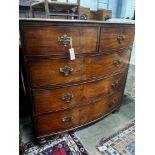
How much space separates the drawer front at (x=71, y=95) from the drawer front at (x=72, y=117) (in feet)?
0.24

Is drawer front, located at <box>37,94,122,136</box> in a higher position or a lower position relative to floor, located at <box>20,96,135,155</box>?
higher

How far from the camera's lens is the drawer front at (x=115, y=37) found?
1.18 m

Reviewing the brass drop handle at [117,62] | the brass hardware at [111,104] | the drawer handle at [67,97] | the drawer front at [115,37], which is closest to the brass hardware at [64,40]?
the drawer front at [115,37]

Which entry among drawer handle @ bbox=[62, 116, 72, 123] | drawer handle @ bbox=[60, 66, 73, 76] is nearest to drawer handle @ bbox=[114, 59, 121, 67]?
drawer handle @ bbox=[60, 66, 73, 76]

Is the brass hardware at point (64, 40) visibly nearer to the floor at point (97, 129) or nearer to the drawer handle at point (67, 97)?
the drawer handle at point (67, 97)

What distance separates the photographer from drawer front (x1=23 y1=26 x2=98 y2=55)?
3.05 feet

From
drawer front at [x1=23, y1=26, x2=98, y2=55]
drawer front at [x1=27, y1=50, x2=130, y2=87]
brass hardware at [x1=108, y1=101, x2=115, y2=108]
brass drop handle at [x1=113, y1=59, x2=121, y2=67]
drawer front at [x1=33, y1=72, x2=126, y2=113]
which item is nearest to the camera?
drawer front at [x1=23, y1=26, x2=98, y2=55]

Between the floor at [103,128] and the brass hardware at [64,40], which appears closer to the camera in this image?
the brass hardware at [64,40]

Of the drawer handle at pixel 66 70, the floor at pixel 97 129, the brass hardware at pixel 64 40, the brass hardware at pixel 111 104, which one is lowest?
the floor at pixel 97 129

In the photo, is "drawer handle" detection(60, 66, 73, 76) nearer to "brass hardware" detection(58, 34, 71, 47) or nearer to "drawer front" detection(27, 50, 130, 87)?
"drawer front" detection(27, 50, 130, 87)

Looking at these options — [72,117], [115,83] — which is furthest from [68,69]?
[115,83]

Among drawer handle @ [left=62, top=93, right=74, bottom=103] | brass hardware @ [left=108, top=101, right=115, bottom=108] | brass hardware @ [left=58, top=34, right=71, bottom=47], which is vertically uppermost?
brass hardware @ [left=58, top=34, right=71, bottom=47]
